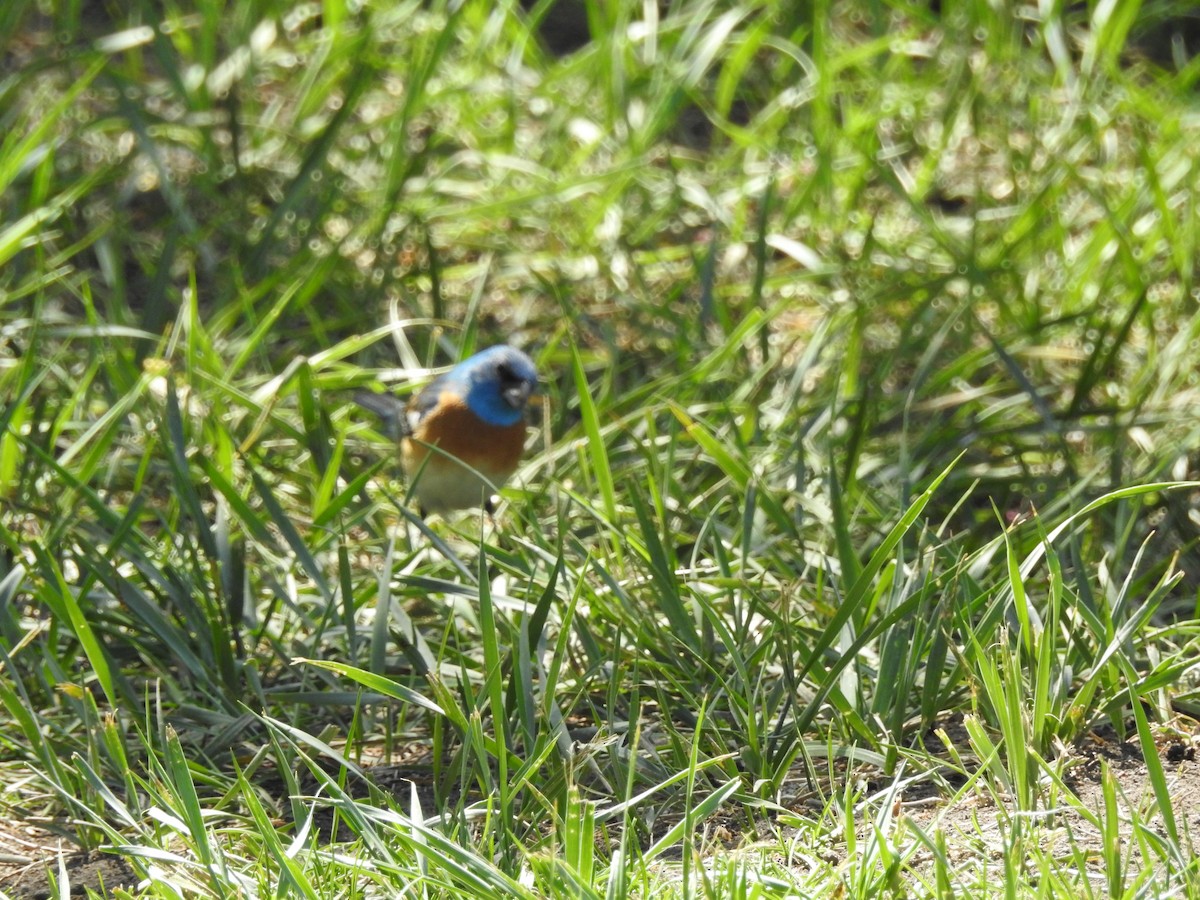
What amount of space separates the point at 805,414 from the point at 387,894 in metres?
2.15

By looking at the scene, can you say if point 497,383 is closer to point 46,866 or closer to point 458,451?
point 458,451

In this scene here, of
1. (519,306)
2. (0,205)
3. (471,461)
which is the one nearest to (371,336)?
(471,461)

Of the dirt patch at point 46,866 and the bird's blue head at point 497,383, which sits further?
the bird's blue head at point 497,383

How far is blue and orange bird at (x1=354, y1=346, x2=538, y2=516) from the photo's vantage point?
4055 millimetres

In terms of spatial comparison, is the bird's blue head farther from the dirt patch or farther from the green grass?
the dirt patch

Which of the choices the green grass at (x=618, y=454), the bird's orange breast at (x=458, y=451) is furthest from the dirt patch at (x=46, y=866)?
the bird's orange breast at (x=458, y=451)

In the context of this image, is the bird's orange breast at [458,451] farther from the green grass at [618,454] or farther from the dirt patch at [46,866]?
the dirt patch at [46,866]

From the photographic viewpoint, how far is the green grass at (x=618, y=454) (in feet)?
7.65

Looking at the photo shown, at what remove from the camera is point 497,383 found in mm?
4113

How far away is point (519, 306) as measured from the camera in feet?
16.2

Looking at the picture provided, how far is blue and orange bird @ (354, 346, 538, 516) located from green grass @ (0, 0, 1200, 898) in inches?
5.2

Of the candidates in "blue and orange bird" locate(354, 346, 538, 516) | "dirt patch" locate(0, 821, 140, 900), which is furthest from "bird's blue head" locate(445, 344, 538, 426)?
"dirt patch" locate(0, 821, 140, 900)

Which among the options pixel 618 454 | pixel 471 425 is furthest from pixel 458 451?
pixel 618 454

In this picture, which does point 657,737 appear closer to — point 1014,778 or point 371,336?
point 1014,778
